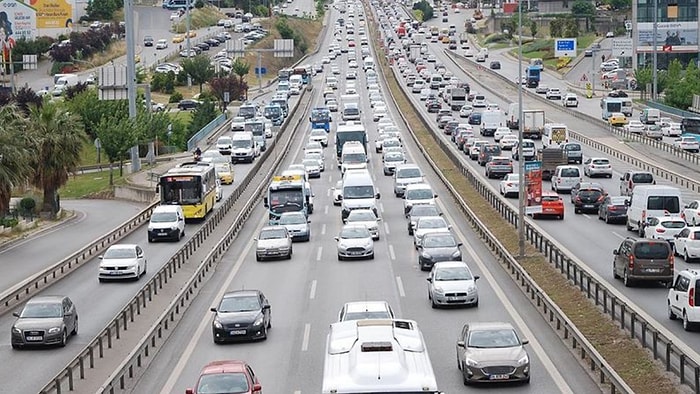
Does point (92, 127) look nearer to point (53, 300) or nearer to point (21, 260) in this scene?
point (21, 260)

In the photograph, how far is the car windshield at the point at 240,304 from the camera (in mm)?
34094

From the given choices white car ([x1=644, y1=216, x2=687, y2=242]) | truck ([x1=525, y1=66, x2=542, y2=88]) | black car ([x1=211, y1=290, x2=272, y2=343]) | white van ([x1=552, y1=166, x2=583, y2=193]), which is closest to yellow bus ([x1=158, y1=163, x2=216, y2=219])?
white van ([x1=552, y1=166, x2=583, y2=193])

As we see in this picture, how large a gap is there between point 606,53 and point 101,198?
11444 centimetres

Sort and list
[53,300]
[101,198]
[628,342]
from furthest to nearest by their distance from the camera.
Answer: [101,198], [53,300], [628,342]

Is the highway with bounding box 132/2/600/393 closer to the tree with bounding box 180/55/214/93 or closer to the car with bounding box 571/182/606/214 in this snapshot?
the car with bounding box 571/182/606/214

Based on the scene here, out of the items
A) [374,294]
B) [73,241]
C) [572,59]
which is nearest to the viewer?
[374,294]

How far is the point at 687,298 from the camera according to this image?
107 feet

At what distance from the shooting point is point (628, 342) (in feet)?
102

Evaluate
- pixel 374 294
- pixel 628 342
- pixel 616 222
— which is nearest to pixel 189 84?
pixel 616 222

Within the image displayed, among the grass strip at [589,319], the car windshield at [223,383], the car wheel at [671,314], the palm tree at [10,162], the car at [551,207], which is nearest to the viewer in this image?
the car windshield at [223,383]

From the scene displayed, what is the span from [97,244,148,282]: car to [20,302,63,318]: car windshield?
457 inches

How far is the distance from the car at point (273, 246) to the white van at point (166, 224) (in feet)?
24.9

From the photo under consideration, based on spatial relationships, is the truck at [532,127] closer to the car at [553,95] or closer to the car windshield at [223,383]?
the car at [553,95]

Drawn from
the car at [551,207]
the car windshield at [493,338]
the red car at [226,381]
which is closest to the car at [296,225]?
the car at [551,207]
